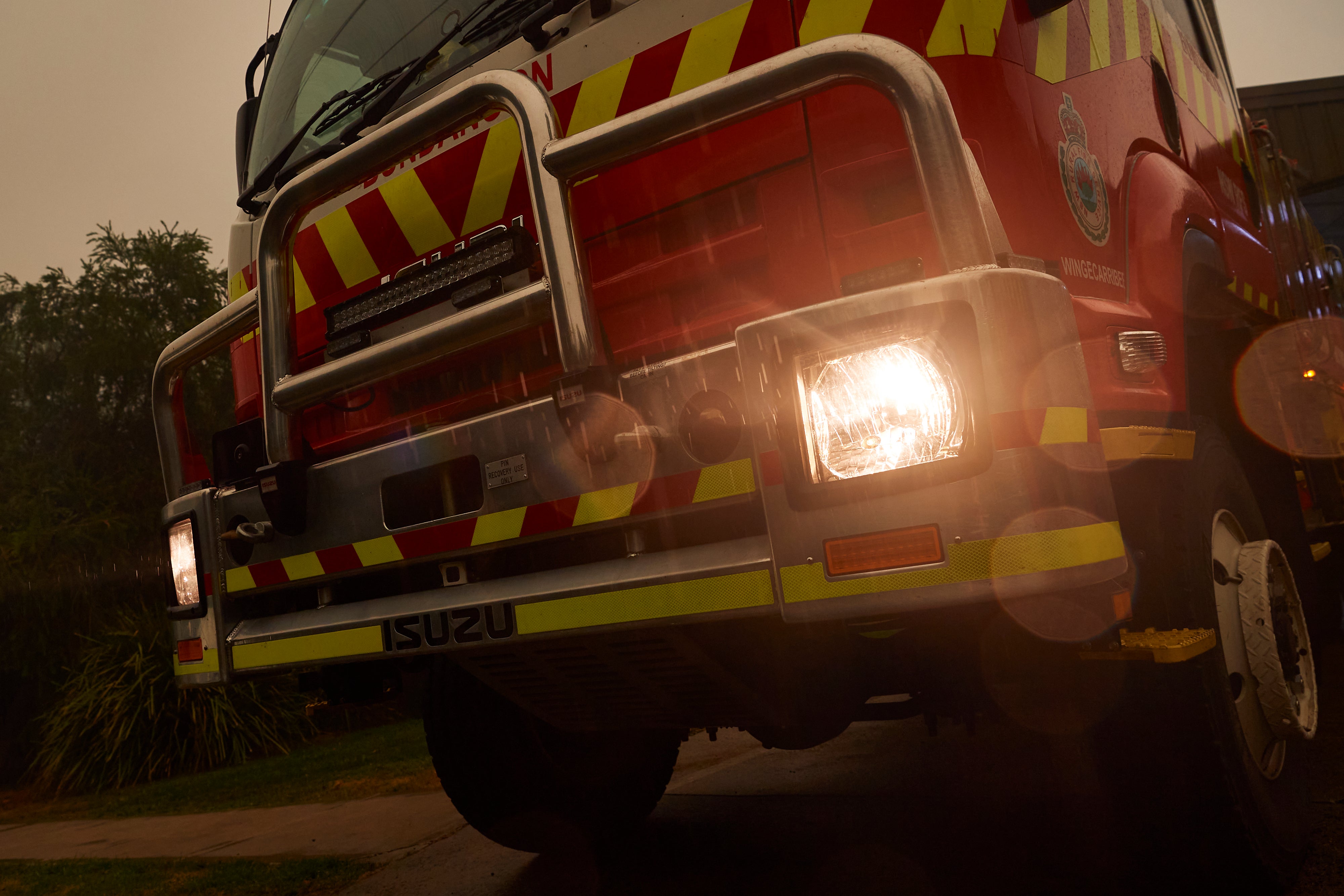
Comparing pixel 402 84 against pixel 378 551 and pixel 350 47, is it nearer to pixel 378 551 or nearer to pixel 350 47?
pixel 350 47

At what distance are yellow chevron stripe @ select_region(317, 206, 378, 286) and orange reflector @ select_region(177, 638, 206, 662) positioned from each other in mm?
1031

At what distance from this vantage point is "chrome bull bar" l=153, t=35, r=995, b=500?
1.65 meters

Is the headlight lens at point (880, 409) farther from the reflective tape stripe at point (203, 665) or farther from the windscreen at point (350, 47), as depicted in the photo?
the reflective tape stripe at point (203, 665)

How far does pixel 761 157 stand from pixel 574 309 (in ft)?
1.73

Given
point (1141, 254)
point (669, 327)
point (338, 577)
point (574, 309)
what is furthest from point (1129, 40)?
point (338, 577)

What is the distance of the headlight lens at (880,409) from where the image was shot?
159 cm

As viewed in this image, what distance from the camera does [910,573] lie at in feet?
5.18

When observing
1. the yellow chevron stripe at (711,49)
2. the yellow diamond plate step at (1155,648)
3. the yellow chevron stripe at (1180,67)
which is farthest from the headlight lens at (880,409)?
the yellow chevron stripe at (1180,67)

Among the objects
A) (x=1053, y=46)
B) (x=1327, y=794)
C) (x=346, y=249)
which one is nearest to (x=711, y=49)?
(x=1053, y=46)

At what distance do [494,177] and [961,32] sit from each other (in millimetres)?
1126

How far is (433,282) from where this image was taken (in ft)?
7.09

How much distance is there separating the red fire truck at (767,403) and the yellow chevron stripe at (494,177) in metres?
0.01

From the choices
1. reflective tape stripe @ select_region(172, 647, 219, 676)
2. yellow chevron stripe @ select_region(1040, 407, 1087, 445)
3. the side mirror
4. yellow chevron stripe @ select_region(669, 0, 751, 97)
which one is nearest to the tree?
the side mirror

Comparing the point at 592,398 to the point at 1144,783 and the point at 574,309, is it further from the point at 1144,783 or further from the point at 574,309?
the point at 1144,783
